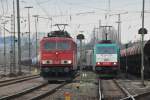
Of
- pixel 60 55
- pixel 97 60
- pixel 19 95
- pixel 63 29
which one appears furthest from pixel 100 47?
pixel 19 95

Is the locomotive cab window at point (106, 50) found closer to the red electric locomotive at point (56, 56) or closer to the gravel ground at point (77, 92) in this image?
the red electric locomotive at point (56, 56)

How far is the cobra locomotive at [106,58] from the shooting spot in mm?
43781

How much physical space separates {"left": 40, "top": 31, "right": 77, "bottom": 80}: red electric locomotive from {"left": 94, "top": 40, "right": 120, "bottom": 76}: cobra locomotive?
820cm

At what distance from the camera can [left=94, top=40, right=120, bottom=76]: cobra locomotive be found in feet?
144

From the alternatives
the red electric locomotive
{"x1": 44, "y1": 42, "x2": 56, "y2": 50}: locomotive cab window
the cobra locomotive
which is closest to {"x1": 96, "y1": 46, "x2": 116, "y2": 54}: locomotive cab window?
the cobra locomotive

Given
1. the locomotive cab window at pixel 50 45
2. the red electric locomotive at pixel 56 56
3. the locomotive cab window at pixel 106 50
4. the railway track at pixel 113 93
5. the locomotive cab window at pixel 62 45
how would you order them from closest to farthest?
the railway track at pixel 113 93 < the red electric locomotive at pixel 56 56 < the locomotive cab window at pixel 62 45 < the locomotive cab window at pixel 50 45 < the locomotive cab window at pixel 106 50

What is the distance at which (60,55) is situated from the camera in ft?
117

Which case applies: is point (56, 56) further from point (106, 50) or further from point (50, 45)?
point (106, 50)

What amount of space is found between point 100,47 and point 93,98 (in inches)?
868

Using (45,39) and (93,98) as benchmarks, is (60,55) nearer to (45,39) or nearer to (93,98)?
(45,39)

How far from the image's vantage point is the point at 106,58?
1737 inches

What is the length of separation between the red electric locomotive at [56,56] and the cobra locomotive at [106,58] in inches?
323

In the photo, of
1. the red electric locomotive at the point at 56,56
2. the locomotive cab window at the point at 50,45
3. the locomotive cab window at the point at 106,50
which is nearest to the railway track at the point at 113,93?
the red electric locomotive at the point at 56,56

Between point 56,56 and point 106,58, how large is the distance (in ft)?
31.7
